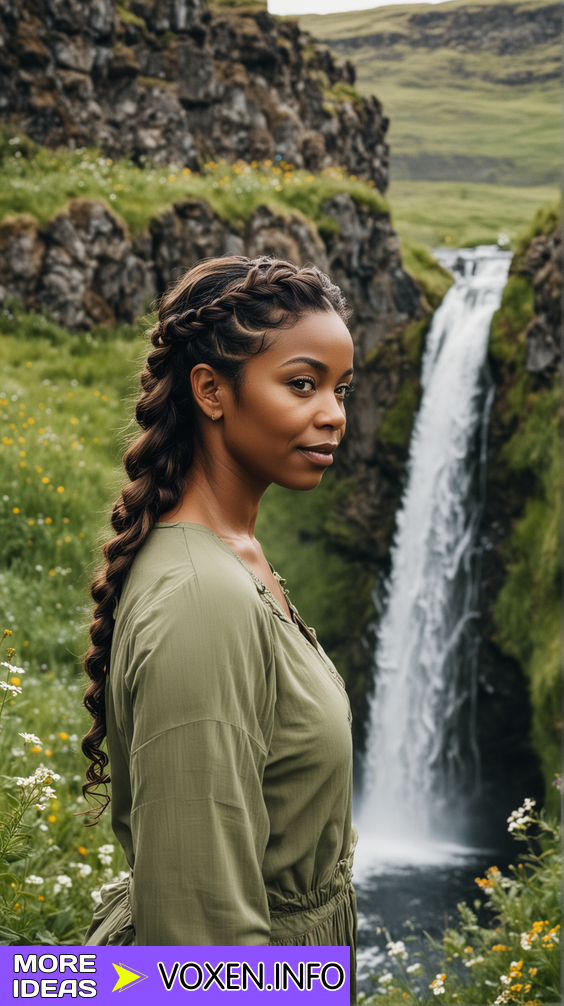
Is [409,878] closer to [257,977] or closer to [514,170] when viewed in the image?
[257,977]

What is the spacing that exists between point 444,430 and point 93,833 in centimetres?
735

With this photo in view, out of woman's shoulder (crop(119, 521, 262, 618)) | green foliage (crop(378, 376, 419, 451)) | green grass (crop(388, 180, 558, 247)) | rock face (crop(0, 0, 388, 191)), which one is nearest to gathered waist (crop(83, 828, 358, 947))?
woman's shoulder (crop(119, 521, 262, 618))

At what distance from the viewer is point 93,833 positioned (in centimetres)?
373

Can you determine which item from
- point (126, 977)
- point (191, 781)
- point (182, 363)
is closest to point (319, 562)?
point (182, 363)

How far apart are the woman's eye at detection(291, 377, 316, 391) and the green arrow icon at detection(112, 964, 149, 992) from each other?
0.87 metres

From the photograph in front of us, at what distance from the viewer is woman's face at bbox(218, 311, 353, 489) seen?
127 cm

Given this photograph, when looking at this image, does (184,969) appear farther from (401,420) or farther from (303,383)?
(401,420)

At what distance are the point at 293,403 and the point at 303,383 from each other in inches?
1.6

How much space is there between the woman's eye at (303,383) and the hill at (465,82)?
18805 mm

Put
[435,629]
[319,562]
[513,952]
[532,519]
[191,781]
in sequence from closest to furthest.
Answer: [191,781]
[513,952]
[532,519]
[435,629]
[319,562]

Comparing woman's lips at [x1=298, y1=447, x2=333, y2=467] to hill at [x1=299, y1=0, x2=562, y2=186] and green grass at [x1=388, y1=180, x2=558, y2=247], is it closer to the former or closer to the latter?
green grass at [x1=388, y1=180, x2=558, y2=247]

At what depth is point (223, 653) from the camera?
1050 millimetres

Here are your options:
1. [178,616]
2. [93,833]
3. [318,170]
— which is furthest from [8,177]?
[178,616]

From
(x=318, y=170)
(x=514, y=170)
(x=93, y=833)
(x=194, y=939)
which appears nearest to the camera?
(x=194, y=939)
